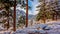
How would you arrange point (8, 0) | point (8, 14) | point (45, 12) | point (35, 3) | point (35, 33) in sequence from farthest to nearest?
1. point (35, 3)
2. point (45, 12)
3. point (8, 14)
4. point (8, 0)
5. point (35, 33)

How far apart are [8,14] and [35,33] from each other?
522 cm

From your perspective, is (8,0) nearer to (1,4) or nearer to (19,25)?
(1,4)

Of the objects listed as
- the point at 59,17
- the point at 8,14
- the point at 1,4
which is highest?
the point at 1,4

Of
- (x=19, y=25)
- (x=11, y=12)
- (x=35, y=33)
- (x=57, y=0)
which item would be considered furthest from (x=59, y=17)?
(x=35, y=33)

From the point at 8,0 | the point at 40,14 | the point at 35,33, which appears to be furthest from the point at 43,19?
the point at 35,33

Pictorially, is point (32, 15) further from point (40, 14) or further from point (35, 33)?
point (35, 33)

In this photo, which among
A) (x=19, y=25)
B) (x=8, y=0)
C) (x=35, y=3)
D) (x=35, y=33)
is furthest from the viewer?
(x=35, y=3)

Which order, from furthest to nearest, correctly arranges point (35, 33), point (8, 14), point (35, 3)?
point (35, 3) → point (8, 14) → point (35, 33)

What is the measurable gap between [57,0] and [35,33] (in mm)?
20032

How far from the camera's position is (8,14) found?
14.0 meters

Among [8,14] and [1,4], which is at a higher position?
[1,4]

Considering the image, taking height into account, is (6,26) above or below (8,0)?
below

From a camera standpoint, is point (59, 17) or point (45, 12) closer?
point (45, 12)

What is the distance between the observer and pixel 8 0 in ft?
42.2
